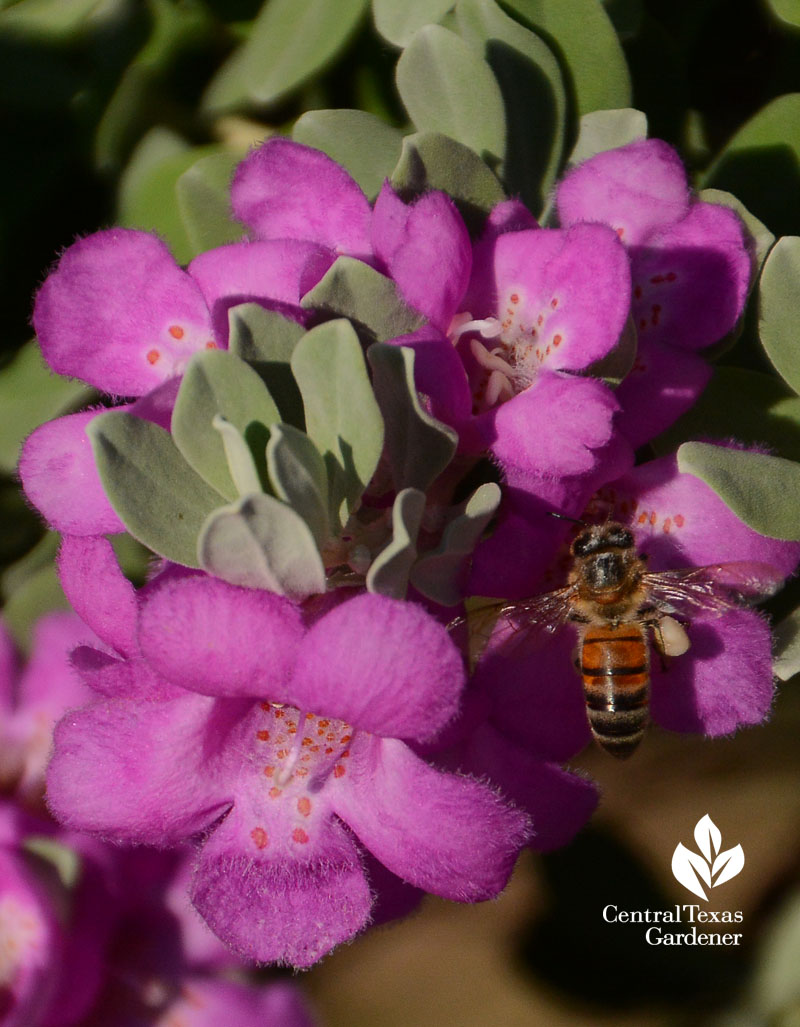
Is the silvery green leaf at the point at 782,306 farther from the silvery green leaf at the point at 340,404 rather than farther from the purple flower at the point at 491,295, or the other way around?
the silvery green leaf at the point at 340,404

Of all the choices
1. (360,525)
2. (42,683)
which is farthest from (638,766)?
(360,525)

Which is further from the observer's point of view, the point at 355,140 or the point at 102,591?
the point at 355,140

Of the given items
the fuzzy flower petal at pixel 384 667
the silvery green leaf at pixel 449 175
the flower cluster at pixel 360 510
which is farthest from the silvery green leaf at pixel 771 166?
the fuzzy flower petal at pixel 384 667

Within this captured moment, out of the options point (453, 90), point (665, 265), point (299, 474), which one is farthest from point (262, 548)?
point (453, 90)

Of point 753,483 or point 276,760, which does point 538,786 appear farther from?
point 753,483

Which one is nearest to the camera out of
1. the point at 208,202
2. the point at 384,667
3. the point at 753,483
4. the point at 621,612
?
the point at 384,667

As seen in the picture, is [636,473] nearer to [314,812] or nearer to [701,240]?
[701,240]
